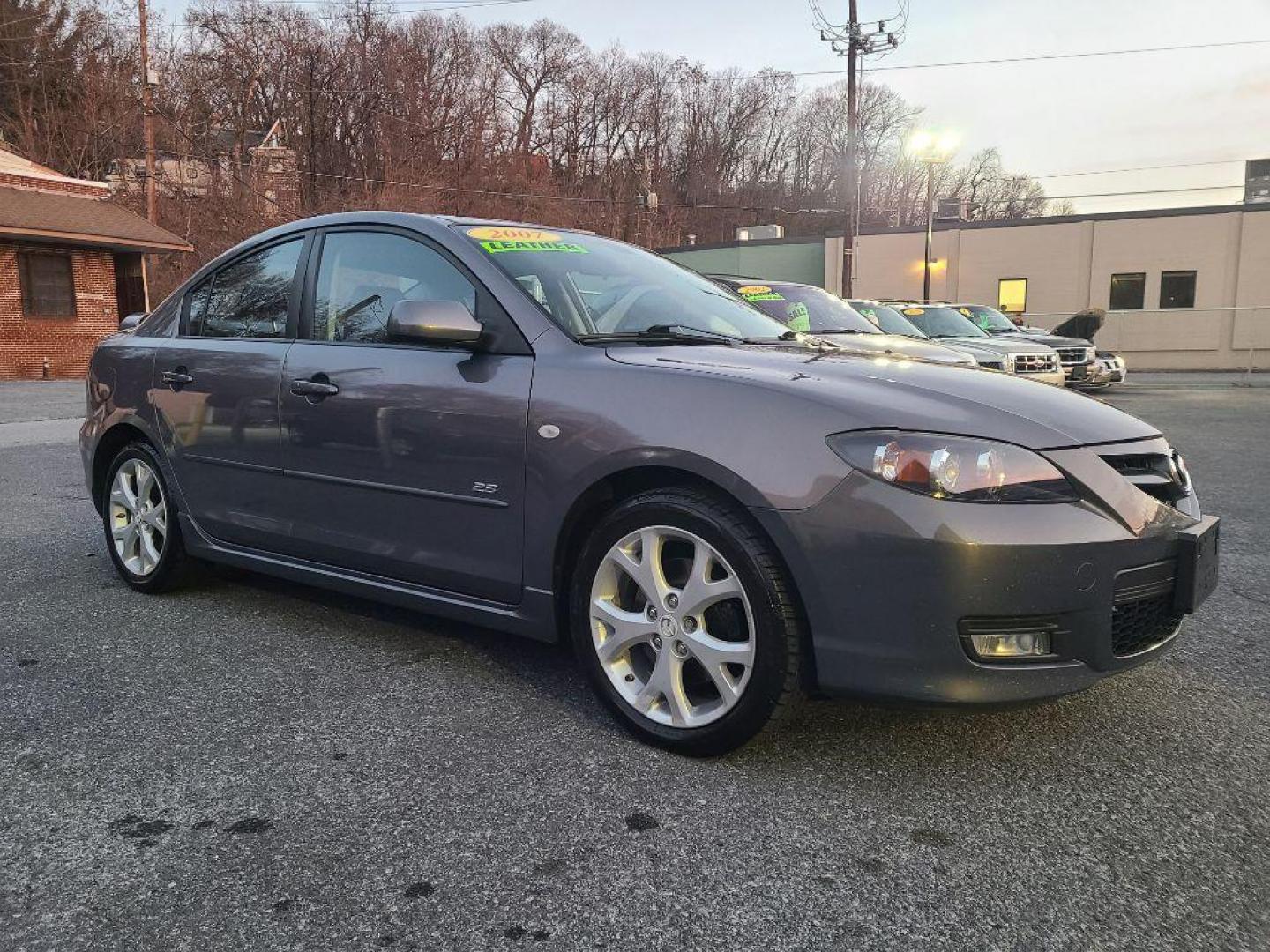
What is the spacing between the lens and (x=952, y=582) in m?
2.26

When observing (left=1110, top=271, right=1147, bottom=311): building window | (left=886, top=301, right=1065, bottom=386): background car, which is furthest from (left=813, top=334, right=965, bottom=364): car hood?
(left=1110, top=271, right=1147, bottom=311): building window

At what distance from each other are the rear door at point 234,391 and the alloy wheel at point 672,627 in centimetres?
157

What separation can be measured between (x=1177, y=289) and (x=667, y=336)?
3124cm

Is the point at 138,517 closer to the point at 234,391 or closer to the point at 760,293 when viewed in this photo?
the point at 234,391

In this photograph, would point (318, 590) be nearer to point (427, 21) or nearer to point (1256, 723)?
point (1256, 723)

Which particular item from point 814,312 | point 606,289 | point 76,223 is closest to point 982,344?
point 814,312

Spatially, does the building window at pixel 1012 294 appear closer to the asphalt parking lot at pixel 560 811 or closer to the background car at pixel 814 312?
the background car at pixel 814 312

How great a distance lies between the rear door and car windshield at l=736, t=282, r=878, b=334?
17.1 feet

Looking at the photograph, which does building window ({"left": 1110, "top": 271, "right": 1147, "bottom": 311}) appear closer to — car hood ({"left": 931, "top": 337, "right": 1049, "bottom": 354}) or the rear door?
car hood ({"left": 931, "top": 337, "right": 1049, "bottom": 354})

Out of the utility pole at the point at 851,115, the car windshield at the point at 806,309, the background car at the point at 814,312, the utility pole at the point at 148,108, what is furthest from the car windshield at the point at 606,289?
the utility pole at the point at 148,108

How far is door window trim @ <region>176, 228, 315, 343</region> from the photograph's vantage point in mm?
3762

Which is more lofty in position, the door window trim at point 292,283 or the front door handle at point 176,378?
the door window trim at point 292,283

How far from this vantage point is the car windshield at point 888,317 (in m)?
12.7

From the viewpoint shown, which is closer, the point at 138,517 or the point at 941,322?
the point at 138,517
